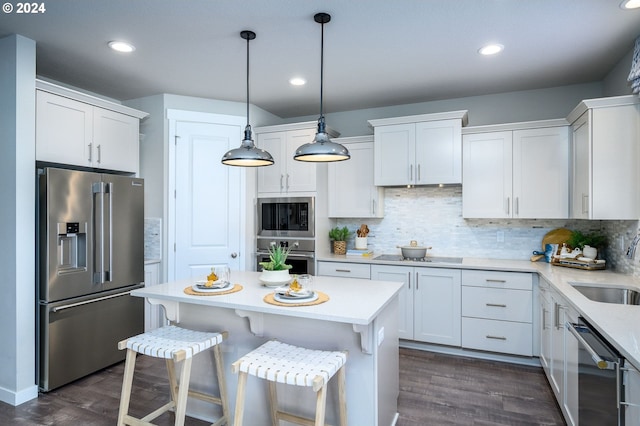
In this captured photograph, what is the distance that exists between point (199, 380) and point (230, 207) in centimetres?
199

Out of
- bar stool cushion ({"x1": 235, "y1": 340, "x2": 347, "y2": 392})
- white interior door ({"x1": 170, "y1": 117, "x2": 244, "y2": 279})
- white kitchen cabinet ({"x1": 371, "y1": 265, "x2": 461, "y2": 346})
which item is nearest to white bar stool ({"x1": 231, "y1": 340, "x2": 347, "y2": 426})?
bar stool cushion ({"x1": 235, "y1": 340, "x2": 347, "y2": 392})

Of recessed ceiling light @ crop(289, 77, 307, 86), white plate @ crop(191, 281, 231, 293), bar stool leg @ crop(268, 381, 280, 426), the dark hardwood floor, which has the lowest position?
the dark hardwood floor

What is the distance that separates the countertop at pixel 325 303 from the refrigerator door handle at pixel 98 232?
99 cm

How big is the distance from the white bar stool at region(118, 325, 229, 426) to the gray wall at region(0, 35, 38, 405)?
111cm

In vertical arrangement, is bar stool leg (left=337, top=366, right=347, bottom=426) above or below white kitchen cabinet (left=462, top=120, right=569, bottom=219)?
below

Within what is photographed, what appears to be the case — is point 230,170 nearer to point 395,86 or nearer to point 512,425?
point 395,86

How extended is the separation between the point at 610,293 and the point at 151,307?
3.87 m

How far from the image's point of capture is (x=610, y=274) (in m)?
2.82

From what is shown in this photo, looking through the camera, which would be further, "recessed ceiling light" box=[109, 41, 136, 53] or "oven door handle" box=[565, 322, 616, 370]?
"recessed ceiling light" box=[109, 41, 136, 53]

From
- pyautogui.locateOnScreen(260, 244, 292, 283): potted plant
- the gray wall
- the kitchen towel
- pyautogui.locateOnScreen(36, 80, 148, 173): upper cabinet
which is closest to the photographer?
pyautogui.locateOnScreen(260, 244, 292, 283): potted plant

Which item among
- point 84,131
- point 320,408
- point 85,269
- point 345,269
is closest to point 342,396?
point 320,408

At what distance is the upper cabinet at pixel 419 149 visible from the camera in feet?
12.1

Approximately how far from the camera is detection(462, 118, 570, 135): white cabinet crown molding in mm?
3372

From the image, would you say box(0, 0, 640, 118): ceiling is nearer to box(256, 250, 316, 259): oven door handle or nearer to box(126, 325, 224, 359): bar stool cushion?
box(256, 250, 316, 259): oven door handle
